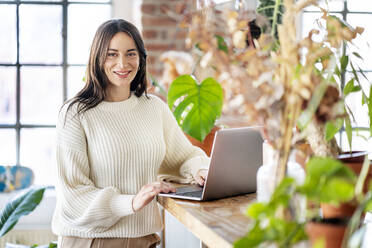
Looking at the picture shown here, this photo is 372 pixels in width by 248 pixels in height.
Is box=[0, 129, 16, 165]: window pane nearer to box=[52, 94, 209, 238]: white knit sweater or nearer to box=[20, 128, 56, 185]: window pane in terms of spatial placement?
box=[20, 128, 56, 185]: window pane

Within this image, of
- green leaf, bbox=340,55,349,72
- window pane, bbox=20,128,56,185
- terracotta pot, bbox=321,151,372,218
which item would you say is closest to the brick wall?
window pane, bbox=20,128,56,185

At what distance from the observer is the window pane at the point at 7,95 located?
3.63m

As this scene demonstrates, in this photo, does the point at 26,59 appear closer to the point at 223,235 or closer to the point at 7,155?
the point at 7,155

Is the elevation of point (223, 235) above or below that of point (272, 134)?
below

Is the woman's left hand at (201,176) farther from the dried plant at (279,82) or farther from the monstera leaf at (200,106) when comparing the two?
the dried plant at (279,82)

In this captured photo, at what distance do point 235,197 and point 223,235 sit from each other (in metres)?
0.49

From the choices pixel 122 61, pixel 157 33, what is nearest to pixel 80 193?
pixel 122 61

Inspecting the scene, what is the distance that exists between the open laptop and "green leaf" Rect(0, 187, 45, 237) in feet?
3.55

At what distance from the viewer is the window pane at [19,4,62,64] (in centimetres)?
364

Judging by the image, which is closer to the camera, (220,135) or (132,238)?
(220,135)

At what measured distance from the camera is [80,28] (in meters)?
3.67

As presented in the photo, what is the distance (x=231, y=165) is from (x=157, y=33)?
1.95 metres

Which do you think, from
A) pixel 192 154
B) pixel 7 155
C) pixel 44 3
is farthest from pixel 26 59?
pixel 192 154

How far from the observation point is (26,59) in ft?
12.0
